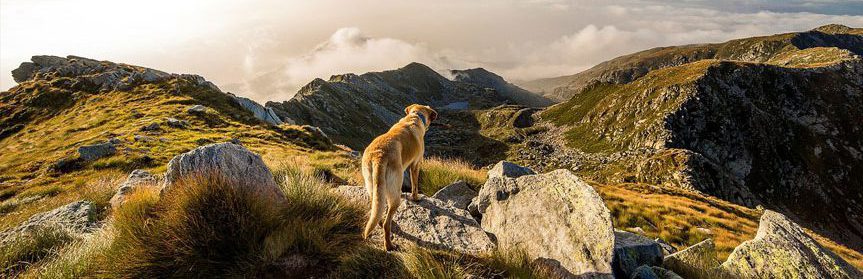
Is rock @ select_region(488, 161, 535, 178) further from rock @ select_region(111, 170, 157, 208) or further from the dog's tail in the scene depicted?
rock @ select_region(111, 170, 157, 208)

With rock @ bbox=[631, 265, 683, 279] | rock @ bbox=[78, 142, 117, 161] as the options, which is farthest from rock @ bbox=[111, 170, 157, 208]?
rock @ bbox=[78, 142, 117, 161]

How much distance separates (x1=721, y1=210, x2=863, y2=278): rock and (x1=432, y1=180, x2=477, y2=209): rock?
20.4ft

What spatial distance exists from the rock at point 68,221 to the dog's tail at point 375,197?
232 inches

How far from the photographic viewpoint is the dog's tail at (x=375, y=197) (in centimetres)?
616

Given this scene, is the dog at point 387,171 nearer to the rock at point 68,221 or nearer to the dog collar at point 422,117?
the dog collar at point 422,117

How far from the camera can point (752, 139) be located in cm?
12225

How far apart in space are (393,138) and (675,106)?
514 ft

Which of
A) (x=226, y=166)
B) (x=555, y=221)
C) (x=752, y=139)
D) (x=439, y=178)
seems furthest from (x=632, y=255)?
(x=752, y=139)

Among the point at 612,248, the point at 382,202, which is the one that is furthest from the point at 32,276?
the point at 612,248

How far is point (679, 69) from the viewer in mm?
173500

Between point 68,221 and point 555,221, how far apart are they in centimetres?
983

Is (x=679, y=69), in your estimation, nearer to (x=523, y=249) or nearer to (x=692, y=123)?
(x=692, y=123)

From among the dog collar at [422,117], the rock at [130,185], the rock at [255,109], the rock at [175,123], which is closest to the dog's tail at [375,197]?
the dog collar at [422,117]

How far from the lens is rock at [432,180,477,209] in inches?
449
